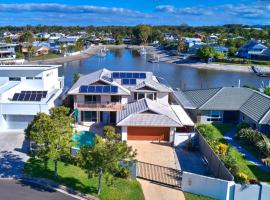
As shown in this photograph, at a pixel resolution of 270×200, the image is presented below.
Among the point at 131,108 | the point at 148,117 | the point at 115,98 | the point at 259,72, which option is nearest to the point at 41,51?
the point at 259,72

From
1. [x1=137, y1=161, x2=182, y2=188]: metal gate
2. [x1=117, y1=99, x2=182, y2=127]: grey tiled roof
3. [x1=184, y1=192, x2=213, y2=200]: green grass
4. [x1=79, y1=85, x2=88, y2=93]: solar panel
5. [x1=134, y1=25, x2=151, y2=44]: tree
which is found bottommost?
[x1=184, y1=192, x2=213, y2=200]: green grass

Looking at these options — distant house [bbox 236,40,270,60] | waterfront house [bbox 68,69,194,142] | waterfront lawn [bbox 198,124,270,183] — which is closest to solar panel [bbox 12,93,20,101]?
waterfront house [bbox 68,69,194,142]

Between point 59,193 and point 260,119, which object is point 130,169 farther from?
point 260,119

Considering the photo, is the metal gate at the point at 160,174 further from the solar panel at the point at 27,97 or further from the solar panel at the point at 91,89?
the solar panel at the point at 27,97

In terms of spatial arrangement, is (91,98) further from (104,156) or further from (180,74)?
(180,74)

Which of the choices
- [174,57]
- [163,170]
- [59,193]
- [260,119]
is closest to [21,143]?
[59,193]

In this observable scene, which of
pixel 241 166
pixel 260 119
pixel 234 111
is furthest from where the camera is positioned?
pixel 234 111

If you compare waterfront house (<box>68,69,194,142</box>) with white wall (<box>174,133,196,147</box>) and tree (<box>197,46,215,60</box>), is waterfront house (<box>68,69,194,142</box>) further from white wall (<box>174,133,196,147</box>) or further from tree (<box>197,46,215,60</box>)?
tree (<box>197,46,215,60</box>)
